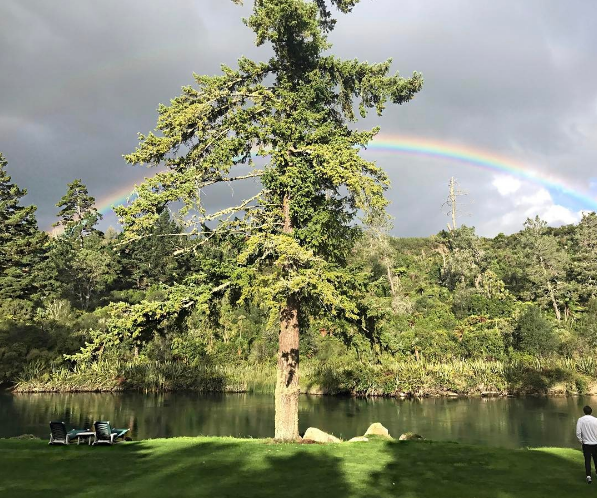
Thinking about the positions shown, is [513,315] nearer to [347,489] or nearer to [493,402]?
[493,402]

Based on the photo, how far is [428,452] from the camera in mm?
12539

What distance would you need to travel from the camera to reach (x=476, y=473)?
34.0 ft

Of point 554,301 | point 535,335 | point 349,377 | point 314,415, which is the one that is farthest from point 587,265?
point 314,415

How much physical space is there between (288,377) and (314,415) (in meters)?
16.4

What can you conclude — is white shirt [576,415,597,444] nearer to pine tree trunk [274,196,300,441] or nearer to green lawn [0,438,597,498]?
green lawn [0,438,597,498]

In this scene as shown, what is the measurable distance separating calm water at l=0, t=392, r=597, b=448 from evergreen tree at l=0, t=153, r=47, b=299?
18.2m

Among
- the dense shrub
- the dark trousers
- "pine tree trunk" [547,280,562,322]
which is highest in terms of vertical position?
"pine tree trunk" [547,280,562,322]

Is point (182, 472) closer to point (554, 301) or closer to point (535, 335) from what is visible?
point (535, 335)

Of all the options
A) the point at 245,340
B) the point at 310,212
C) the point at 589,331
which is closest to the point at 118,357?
the point at 245,340

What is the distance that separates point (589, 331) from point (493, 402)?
567 inches

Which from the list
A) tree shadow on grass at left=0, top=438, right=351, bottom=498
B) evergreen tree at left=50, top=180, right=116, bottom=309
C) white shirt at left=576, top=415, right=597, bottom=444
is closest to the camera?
tree shadow on grass at left=0, top=438, right=351, bottom=498

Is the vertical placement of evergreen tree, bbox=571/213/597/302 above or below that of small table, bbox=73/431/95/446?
above

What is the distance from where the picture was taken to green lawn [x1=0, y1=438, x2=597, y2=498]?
890 cm

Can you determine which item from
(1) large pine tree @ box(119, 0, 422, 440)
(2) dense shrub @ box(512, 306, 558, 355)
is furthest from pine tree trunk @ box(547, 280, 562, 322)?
(1) large pine tree @ box(119, 0, 422, 440)
